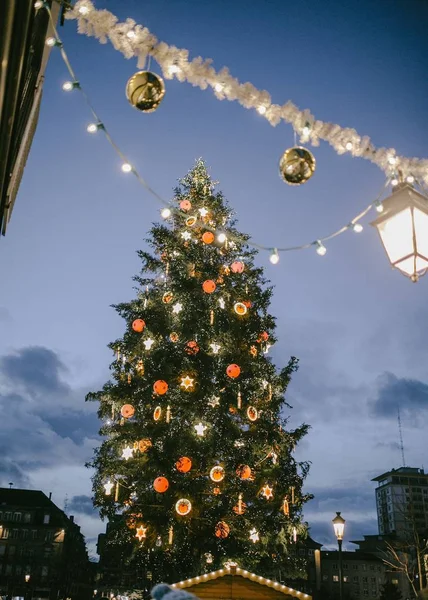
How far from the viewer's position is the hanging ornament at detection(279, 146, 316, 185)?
5043mm

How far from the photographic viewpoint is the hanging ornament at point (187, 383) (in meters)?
15.2

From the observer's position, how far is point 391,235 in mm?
4957

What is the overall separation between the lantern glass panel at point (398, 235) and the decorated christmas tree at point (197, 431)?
10.7 metres

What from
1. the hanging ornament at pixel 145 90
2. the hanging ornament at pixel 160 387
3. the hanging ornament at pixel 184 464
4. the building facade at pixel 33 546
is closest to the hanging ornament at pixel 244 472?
the hanging ornament at pixel 184 464

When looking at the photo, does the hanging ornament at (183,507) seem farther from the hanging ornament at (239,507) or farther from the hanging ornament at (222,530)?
the hanging ornament at (239,507)

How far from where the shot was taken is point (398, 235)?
488 cm

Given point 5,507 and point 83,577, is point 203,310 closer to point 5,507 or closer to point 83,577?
point 5,507

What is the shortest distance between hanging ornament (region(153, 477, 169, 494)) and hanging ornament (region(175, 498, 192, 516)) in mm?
579

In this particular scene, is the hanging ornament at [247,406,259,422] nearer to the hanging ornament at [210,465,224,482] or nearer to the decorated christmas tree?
the decorated christmas tree

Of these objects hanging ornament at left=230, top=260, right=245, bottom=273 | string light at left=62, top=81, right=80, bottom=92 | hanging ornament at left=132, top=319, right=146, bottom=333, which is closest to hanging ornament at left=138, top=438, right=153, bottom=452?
hanging ornament at left=132, top=319, right=146, bottom=333

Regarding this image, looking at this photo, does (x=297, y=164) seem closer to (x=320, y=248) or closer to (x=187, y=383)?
(x=320, y=248)

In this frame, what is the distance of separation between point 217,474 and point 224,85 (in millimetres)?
11800

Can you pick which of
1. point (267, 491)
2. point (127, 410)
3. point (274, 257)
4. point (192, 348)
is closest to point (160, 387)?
point (127, 410)

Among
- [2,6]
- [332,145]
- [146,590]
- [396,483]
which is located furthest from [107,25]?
[396,483]
